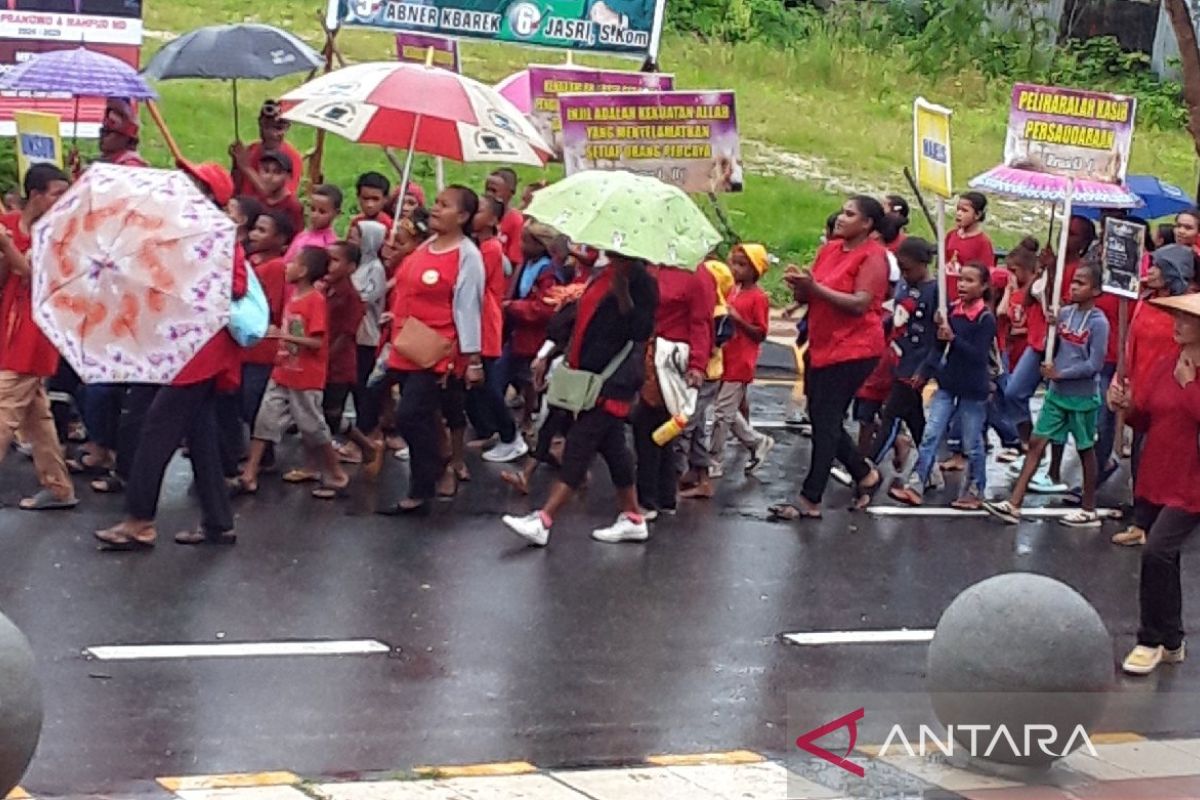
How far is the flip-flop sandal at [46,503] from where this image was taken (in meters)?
10.6

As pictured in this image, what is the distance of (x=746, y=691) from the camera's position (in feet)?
28.4

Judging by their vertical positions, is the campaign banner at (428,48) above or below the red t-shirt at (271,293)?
above

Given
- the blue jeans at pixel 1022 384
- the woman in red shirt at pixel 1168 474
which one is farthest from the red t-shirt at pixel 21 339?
the blue jeans at pixel 1022 384

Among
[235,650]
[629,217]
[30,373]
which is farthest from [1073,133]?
[235,650]

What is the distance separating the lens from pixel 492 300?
11844 mm

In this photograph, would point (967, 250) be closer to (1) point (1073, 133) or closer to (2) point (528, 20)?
(1) point (1073, 133)

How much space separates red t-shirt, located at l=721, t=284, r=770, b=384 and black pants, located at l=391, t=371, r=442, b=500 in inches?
79.6

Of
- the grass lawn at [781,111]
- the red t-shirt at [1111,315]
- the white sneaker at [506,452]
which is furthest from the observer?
the grass lawn at [781,111]

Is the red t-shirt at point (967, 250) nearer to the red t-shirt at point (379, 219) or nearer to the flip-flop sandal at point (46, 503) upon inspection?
the red t-shirt at point (379, 219)

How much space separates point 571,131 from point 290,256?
6.73 ft

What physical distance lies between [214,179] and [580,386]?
3.30 meters

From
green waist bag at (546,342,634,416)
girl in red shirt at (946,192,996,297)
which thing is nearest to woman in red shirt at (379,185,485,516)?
green waist bag at (546,342,634,416)

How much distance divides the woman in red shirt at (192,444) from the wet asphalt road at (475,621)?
140 mm

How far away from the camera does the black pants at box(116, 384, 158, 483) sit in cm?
1036
